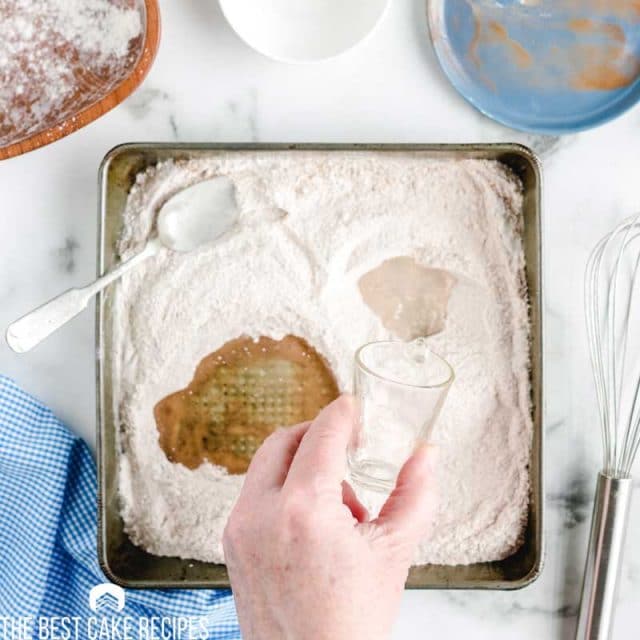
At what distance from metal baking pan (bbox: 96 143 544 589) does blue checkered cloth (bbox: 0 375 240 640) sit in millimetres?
43

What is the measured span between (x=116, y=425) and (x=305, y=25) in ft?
1.54

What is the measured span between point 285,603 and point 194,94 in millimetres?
550

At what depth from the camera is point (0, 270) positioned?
0.90 m

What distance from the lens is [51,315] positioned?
2.68 ft

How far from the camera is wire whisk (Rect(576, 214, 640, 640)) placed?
2.83 ft

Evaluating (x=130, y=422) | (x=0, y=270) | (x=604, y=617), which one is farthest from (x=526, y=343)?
(x=0, y=270)

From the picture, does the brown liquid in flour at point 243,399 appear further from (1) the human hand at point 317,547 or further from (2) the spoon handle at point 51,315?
(1) the human hand at point 317,547

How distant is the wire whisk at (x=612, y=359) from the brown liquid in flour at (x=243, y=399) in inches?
11.5

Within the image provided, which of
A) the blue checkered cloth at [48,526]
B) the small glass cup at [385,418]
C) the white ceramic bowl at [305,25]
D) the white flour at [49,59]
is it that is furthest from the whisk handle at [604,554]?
the white flour at [49,59]

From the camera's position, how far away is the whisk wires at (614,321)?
34.4 inches

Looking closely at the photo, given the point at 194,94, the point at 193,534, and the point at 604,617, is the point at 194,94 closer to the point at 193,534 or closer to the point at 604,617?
the point at 193,534

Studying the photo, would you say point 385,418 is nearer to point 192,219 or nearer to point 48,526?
point 192,219

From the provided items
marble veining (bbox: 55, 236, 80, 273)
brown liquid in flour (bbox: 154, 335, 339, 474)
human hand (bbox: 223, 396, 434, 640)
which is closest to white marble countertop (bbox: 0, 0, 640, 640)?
marble veining (bbox: 55, 236, 80, 273)

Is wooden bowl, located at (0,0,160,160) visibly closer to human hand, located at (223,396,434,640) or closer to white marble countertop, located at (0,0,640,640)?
white marble countertop, located at (0,0,640,640)
